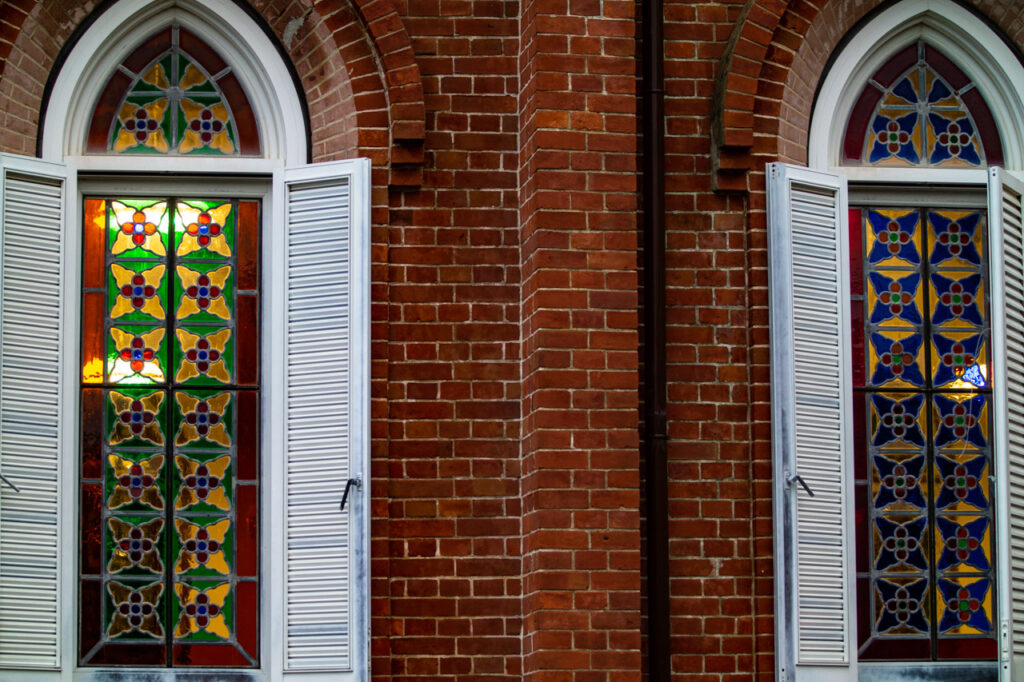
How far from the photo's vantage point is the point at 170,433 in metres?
8.79

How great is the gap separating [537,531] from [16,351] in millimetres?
2588

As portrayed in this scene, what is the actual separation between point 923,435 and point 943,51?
80.1 inches

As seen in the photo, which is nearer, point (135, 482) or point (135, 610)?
point (135, 610)

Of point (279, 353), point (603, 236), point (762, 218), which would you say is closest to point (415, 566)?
point (279, 353)

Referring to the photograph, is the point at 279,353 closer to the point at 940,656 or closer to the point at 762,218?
the point at 762,218

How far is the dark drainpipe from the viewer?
847cm

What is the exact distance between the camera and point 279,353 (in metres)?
8.62

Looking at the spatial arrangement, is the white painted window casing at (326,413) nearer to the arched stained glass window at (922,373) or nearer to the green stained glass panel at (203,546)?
the green stained glass panel at (203,546)

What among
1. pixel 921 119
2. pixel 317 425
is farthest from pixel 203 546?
pixel 921 119

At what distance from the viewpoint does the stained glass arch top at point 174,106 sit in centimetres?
903

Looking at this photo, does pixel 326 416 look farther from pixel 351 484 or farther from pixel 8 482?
pixel 8 482

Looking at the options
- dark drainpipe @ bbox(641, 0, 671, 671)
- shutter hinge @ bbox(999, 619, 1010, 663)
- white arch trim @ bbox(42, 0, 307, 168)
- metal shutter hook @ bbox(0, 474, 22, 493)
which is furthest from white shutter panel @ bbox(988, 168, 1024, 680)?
metal shutter hook @ bbox(0, 474, 22, 493)

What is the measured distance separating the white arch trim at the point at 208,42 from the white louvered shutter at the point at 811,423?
245 cm

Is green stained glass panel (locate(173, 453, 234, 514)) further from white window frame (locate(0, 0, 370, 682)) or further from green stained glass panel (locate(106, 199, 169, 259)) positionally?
green stained glass panel (locate(106, 199, 169, 259))
